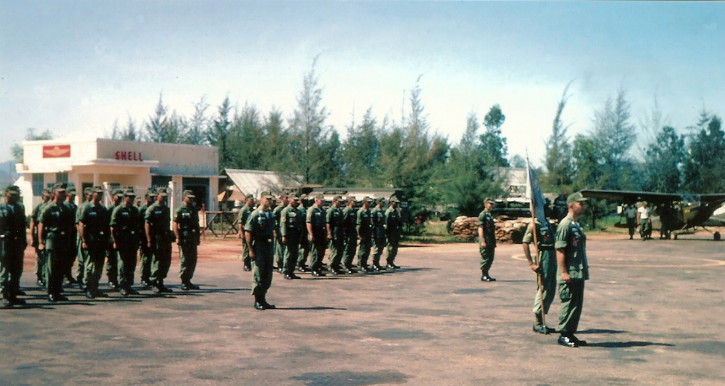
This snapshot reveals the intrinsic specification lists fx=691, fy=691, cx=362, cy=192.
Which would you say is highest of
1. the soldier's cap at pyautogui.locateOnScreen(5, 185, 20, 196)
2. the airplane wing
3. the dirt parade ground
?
the airplane wing

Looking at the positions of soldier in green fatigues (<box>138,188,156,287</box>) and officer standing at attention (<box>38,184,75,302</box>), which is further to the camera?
soldier in green fatigues (<box>138,188,156,287</box>)

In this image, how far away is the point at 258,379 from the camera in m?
6.95

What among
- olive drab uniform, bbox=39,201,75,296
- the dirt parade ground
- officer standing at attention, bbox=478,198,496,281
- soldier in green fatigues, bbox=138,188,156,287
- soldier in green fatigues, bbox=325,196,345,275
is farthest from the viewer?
soldier in green fatigues, bbox=325,196,345,275

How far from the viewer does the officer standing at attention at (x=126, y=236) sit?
13273 millimetres

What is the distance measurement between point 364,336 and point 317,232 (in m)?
8.28

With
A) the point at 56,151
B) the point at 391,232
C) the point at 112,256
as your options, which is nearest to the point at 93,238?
the point at 112,256

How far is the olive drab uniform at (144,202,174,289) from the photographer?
13758mm

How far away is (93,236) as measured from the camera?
41.7 feet

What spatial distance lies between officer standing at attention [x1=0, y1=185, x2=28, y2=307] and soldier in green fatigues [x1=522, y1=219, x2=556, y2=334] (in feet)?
26.9

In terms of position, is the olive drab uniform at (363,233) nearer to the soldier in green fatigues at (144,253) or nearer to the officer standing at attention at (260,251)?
the soldier in green fatigues at (144,253)

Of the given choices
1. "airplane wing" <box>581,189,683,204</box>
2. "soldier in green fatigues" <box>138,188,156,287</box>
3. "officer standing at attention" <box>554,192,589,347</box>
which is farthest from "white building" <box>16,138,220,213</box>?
"officer standing at attention" <box>554,192,589,347</box>

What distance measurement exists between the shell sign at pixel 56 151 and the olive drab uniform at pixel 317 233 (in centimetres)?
2382

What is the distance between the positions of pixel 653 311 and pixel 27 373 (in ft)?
31.7

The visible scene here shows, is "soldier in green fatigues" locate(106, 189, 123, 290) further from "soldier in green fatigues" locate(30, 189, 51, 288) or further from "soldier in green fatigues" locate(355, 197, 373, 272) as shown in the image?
"soldier in green fatigues" locate(355, 197, 373, 272)
